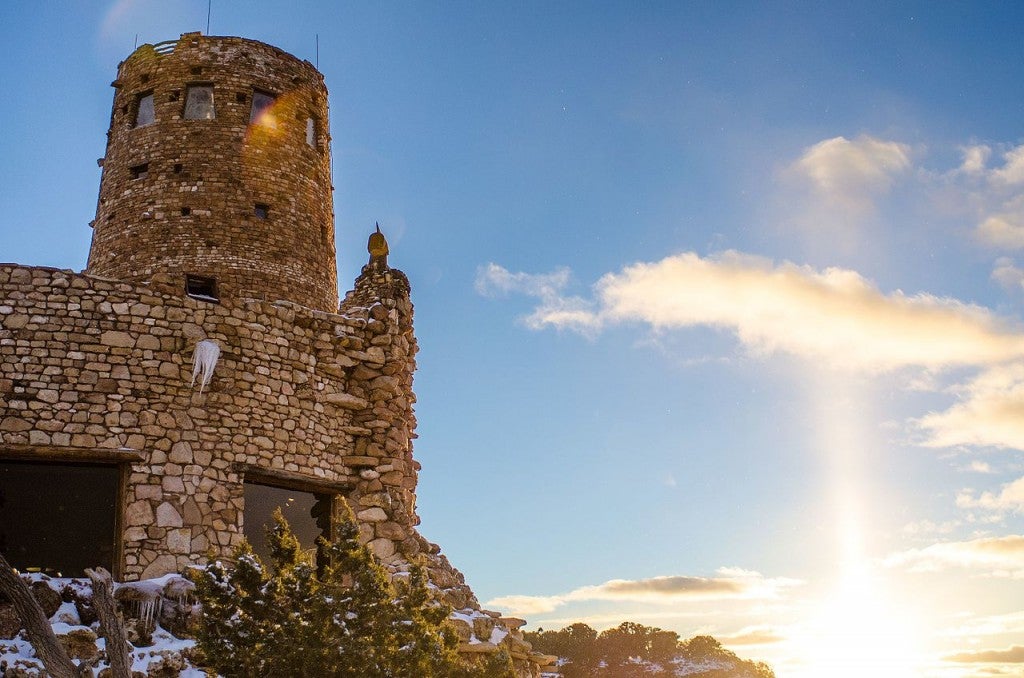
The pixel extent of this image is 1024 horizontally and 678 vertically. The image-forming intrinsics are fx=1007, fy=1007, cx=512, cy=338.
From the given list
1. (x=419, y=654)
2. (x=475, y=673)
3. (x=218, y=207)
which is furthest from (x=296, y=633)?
(x=218, y=207)

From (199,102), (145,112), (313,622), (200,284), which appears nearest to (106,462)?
(313,622)

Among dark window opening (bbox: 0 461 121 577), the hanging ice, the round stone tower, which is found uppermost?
the round stone tower

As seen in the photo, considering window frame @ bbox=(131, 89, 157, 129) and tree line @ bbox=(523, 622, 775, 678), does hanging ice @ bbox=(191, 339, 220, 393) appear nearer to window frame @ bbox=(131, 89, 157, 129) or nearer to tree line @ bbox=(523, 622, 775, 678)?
window frame @ bbox=(131, 89, 157, 129)

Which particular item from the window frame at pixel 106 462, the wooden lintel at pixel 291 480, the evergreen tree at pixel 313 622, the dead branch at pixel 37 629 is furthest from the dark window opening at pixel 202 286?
the dead branch at pixel 37 629

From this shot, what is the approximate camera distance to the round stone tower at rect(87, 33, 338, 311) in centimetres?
Answer: 2098

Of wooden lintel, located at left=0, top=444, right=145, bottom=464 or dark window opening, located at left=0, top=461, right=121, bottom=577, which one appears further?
dark window opening, located at left=0, top=461, right=121, bottom=577

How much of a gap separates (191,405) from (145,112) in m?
11.5

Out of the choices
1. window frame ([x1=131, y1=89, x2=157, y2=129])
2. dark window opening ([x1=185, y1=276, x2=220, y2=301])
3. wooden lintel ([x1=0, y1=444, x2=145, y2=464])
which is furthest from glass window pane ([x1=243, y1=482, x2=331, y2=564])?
window frame ([x1=131, y1=89, x2=157, y2=129])

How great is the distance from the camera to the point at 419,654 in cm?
1030

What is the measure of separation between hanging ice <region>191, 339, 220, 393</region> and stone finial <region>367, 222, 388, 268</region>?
3659 mm

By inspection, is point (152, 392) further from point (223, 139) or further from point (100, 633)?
point (223, 139)

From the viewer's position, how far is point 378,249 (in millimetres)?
16812

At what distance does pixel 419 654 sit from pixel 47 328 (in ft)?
22.0

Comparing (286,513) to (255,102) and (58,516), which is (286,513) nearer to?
(58,516)
